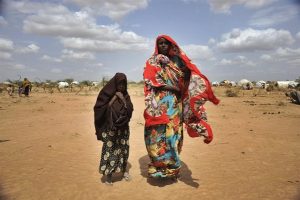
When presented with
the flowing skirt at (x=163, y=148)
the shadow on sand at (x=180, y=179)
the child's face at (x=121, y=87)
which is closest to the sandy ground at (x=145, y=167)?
the shadow on sand at (x=180, y=179)

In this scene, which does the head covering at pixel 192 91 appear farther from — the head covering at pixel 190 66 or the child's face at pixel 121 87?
the child's face at pixel 121 87

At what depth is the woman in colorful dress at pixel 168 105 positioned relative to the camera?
523 centimetres

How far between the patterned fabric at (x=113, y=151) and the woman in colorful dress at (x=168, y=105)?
459mm

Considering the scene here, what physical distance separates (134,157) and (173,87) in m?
2.76

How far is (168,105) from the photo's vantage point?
526 centimetres

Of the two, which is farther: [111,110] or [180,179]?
[180,179]

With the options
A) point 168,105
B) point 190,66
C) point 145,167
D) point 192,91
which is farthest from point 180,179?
point 190,66

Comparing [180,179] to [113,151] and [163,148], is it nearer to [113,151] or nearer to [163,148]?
[163,148]

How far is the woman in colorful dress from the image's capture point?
17.2 ft

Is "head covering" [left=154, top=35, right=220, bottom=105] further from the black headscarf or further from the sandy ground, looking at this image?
the sandy ground

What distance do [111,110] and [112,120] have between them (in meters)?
0.17

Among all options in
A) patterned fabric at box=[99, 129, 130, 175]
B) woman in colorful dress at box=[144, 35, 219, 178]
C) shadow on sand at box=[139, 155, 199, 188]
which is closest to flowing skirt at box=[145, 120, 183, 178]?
woman in colorful dress at box=[144, 35, 219, 178]

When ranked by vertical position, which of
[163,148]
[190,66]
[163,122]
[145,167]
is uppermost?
[190,66]

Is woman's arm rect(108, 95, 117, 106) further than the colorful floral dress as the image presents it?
Yes
